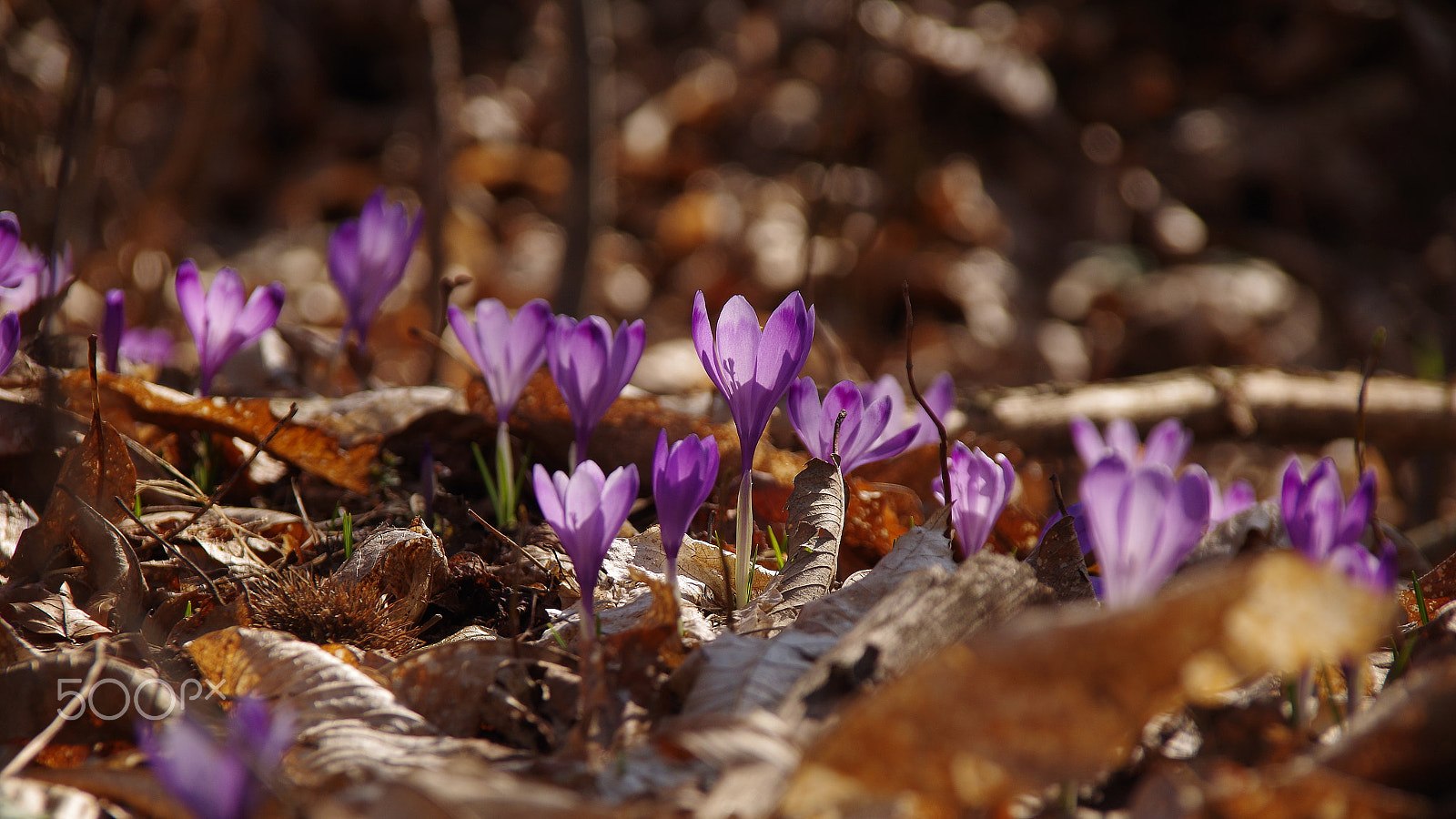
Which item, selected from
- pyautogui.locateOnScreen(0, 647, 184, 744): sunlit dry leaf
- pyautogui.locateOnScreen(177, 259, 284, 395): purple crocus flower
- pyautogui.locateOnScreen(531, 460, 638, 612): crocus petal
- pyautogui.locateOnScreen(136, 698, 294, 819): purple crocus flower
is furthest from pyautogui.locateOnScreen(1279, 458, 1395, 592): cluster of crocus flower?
pyautogui.locateOnScreen(177, 259, 284, 395): purple crocus flower

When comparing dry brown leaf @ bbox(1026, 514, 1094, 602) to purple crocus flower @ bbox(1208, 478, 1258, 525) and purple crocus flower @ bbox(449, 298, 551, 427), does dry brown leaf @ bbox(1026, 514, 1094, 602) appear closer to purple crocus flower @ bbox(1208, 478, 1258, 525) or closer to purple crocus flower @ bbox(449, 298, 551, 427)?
purple crocus flower @ bbox(1208, 478, 1258, 525)

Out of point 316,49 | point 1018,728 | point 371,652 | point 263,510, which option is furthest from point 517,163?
point 1018,728

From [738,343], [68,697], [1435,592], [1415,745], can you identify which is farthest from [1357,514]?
[68,697]

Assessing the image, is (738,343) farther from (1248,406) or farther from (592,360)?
(1248,406)

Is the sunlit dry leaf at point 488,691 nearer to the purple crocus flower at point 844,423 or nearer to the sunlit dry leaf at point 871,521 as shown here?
the purple crocus flower at point 844,423

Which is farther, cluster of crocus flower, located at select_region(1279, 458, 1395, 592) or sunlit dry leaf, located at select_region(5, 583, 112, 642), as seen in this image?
sunlit dry leaf, located at select_region(5, 583, 112, 642)

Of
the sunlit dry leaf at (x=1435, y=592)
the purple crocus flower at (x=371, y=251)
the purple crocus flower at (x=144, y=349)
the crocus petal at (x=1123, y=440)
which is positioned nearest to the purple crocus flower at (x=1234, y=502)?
the crocus petal at (x=1123, y=440)
